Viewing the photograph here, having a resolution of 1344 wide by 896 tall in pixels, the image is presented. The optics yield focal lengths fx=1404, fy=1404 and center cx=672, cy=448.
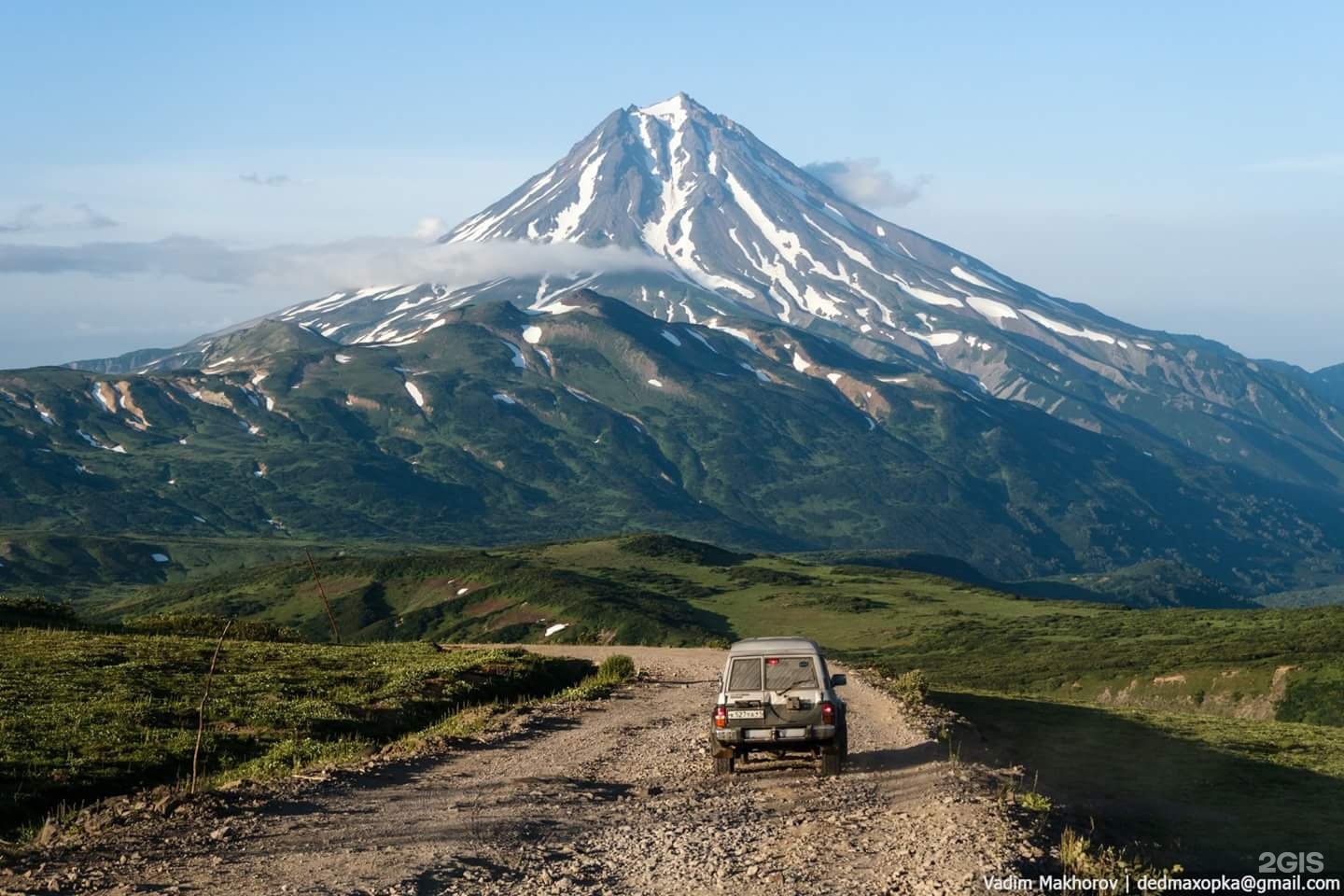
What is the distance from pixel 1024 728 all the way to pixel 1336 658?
107 ft

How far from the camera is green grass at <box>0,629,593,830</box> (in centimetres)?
2725

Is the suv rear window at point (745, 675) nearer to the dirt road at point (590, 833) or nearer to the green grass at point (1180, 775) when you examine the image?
the dirt road at point (590, 833)

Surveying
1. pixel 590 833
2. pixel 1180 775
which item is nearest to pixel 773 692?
pixel 590 833

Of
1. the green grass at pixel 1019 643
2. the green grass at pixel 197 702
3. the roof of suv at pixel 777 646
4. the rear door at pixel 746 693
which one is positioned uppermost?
the roof of suv at pixel 777 646

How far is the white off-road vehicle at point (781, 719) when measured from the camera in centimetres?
2589

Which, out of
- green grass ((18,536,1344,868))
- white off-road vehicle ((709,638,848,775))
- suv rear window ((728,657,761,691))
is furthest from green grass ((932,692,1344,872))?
suv rear window ((728,657,761,691))

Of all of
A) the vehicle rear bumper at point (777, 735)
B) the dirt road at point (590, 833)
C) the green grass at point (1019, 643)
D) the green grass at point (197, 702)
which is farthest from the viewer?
the green grass at point (1019, 643)

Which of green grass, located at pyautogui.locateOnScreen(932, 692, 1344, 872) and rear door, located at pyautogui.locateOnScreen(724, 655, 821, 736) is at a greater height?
rear door, located at pyautogui.locateOnScreen(724, 655, 821, 736)

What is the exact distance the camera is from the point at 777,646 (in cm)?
2761

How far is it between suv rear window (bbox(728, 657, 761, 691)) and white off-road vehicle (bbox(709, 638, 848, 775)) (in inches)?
0.9

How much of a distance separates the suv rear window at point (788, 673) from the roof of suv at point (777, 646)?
10.5 inches

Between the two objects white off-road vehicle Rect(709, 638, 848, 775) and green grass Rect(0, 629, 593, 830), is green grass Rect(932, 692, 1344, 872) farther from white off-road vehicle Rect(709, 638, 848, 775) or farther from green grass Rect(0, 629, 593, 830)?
green grass Rect(0, 629, 593, 830)

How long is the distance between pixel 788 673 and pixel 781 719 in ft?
4.11

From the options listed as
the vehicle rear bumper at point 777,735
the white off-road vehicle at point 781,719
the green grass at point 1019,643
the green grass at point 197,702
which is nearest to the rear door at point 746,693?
the white off-road vehicle at point 781,719
